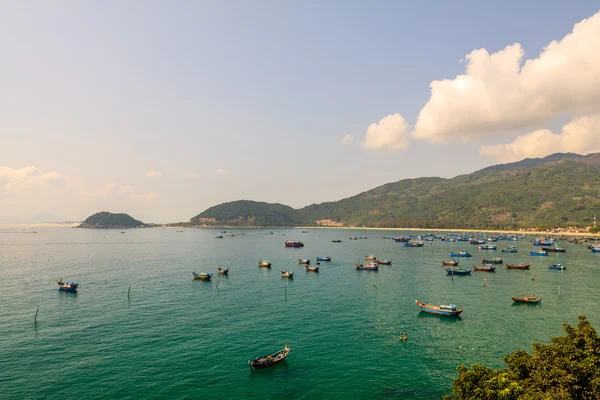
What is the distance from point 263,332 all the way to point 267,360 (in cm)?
1353

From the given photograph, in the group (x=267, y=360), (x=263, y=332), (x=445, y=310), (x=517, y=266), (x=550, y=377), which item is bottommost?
(x=517, y=266)

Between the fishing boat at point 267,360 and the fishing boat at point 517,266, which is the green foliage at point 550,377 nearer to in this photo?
the fishing boat at point 267,360

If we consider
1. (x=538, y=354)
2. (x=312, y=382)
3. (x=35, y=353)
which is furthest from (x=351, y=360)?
(x=35, y=353)

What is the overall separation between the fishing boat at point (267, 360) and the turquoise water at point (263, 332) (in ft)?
3.31

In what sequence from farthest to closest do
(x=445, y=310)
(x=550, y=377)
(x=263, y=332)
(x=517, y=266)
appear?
(x=517, y=266)
(x=445, y=310)
(x=263, y=332)
(x=550, y=377)

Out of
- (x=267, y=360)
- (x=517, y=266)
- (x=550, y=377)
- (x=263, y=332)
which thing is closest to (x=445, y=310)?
(x=263, y=332)

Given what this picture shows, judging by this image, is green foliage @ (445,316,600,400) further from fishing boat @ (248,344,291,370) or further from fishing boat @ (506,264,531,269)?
fishing boat @ (506,264,531,269)

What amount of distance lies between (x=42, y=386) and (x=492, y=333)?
68.7 m

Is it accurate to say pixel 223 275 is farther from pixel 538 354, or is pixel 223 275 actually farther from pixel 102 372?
Result: pixel 538 354

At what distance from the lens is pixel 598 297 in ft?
261

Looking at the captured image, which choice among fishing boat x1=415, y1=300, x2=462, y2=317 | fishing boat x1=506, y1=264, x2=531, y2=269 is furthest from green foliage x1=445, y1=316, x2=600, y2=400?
fishing boat x1=506, y1=264, x2=531, y2=269

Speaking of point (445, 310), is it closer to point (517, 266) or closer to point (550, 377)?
point (550, 377)

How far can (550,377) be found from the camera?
2545cm

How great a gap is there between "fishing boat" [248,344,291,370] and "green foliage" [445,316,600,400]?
26.0 metres
